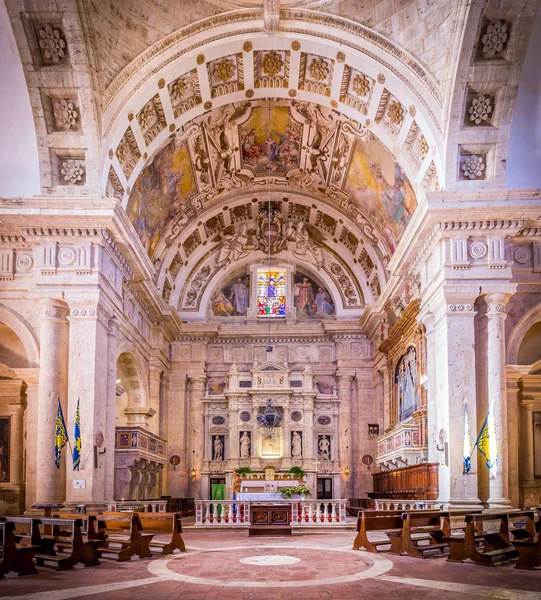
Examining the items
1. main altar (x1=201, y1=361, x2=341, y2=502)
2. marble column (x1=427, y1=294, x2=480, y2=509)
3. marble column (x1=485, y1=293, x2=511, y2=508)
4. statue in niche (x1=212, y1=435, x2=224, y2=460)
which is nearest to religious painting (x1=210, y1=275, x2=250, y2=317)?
main altar (x1=201, y1=361, x2=341, y2=502)

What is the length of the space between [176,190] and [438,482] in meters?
14.1

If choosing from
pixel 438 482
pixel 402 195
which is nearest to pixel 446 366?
pixel 438 482

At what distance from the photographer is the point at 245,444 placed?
31188mm

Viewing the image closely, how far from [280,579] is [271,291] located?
943 inches

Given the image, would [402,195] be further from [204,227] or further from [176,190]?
[204,227]

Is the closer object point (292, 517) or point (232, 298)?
point (292, 517)

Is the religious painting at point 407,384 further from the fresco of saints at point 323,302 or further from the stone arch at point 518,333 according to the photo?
the fresco of saints at point 323,302

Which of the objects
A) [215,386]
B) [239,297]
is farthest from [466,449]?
[239,297]

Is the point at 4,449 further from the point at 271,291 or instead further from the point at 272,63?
the point at 271,291

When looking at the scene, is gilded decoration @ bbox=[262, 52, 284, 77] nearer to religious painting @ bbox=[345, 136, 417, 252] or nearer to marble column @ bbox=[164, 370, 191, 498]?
religious painting @ bbox=[345, 136, 417, 252]

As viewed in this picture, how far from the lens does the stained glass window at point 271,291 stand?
3316cm

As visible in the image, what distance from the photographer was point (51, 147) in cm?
1847

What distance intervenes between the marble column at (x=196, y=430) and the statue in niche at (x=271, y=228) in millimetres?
6596

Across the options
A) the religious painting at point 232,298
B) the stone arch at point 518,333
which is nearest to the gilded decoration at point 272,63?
the stone arch at point 518,333
